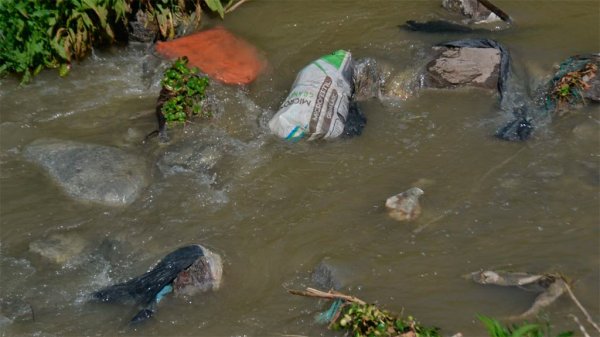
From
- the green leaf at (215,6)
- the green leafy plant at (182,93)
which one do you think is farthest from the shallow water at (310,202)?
the green leaf at (215,6)

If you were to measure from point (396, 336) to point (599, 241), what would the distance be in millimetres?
1670

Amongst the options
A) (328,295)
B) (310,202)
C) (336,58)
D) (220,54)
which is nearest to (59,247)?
(310,202)

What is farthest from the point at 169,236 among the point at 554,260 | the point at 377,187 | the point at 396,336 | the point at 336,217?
the point at 554,260

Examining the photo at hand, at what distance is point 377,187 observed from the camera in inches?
229

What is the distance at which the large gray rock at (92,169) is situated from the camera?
233 inches

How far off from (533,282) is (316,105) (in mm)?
2236

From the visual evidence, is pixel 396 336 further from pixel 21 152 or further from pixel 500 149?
pixel 21 152

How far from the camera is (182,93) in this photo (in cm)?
665

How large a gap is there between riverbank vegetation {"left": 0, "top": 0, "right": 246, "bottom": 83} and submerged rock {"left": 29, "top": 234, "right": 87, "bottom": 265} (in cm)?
211

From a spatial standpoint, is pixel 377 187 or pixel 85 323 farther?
pixel 377 187

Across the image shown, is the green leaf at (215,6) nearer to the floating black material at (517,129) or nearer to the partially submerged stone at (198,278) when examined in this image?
the floating black material at (517,129)

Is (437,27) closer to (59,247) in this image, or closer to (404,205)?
(404,205)

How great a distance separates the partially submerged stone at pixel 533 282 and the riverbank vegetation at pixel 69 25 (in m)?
3.88

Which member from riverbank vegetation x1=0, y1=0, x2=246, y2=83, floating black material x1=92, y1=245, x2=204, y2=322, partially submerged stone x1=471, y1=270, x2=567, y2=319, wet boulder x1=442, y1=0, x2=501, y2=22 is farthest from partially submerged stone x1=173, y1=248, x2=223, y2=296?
wet boulder x1=442, y1=0, x2=501, y2=22
